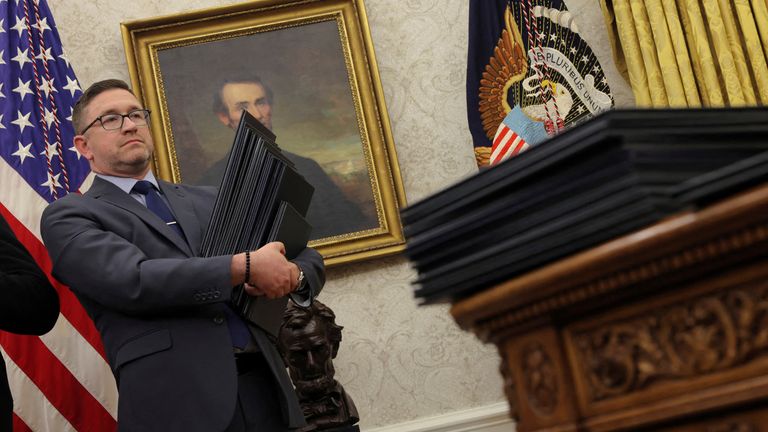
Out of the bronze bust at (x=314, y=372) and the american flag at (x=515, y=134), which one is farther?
the american flag at (x=515, y=134)

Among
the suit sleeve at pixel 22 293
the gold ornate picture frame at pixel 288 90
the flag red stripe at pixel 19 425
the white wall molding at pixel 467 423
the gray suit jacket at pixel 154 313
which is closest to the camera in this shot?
→ the gray suit jacket at pixel 154 313

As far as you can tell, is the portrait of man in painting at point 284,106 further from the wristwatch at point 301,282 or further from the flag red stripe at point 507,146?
the wristwatch at point 301,282

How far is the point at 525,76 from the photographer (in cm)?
450

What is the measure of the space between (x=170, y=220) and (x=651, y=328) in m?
2.23

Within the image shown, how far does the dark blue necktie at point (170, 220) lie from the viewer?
277 cm

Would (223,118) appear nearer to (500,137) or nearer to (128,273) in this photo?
(500,137)

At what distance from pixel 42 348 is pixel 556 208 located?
3.04m

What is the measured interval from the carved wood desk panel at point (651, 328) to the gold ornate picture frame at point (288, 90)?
335 centimetres

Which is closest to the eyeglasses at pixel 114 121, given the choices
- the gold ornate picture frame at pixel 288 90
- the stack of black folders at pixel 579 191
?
the gold ornate picture frame at pixel 288 90

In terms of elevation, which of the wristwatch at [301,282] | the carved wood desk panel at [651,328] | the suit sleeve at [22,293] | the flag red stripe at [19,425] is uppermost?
the suit sleeve at [22,293]

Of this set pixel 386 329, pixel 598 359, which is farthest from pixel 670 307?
pixel 386 329

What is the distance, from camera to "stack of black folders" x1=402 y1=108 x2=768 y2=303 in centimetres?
101

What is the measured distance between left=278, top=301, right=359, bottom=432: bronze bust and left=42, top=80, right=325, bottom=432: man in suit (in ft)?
2.75

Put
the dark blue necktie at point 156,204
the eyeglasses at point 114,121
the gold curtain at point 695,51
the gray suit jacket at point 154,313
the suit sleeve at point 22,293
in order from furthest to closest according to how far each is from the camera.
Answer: the gold curtain at point 695,51, the eyeglasses at point 114,121, the dark blue necktie at point 156,204, the suit sleeve at point 22,293, the gray suit jacket at point 154,313
